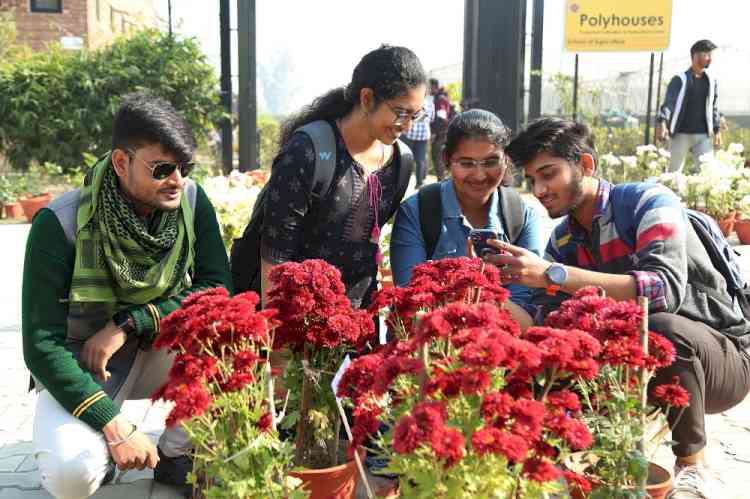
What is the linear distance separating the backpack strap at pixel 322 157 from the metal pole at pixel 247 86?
652 cm

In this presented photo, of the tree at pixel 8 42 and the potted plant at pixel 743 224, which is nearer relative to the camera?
the potted plant at pixel 743 224

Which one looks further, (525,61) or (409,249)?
(525,61)

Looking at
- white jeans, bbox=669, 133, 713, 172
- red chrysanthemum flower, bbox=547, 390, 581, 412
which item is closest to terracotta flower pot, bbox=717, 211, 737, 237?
white jeans, bbox=669, 133, 713, 172

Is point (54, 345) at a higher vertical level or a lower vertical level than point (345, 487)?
higher

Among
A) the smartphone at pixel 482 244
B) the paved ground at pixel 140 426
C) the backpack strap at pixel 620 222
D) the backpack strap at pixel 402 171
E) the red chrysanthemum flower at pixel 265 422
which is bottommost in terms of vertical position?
the paved ground at pixel 140 426

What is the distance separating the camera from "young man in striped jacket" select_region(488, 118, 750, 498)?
8.05 feet

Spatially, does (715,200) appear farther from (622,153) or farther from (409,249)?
(622,153)

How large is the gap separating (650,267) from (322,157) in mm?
1274

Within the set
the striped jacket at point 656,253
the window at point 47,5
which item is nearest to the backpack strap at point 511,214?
the striped jacket at point 656,253

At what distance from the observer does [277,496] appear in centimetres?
197

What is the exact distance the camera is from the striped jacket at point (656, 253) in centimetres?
246

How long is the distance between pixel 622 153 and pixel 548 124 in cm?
1409

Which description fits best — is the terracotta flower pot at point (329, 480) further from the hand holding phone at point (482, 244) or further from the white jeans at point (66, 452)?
the hand holding phone at point (482, 244)

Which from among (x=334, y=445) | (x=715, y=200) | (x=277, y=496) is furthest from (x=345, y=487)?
(x=715, y=200)
